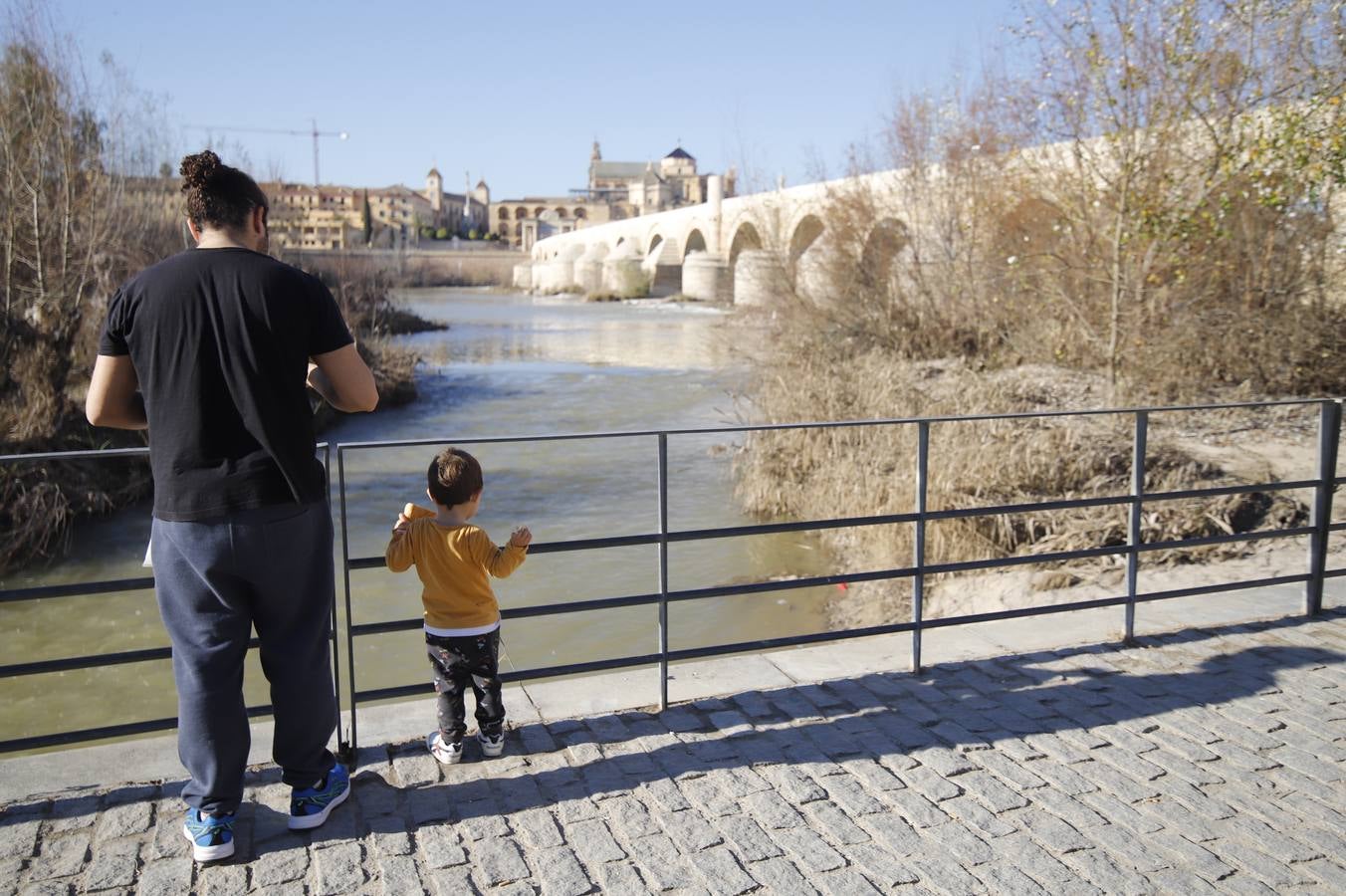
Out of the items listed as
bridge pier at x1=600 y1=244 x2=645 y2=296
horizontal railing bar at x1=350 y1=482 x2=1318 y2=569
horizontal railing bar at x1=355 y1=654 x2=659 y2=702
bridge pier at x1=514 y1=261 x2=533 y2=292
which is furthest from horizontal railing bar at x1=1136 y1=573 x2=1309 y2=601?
bridge pier at x1=514 y1=261 x2=533 y2=292

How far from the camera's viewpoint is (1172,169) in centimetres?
1162

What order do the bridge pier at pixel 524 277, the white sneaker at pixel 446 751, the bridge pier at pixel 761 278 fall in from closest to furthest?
1. the white sneaker at pixel 446 751
2. the bridge pier at pixel 761 278
3. the bridge pier at pixel 524 277

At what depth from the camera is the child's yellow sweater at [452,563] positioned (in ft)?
12.1

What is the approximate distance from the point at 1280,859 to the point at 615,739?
2120 mm

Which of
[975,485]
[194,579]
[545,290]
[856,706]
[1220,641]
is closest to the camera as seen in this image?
[194,579]

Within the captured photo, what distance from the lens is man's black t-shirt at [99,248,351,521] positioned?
2945mm

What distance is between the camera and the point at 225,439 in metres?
3.01

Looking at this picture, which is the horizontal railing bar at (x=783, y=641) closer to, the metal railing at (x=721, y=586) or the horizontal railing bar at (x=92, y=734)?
the metal railing at (x=721, y=586)

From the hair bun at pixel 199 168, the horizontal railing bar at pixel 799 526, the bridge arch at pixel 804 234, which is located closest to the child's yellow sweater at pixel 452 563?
the horizontal railing bar at pixel 799 526

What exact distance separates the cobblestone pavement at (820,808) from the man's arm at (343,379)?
1.28m

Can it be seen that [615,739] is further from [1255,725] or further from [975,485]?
[975,485]

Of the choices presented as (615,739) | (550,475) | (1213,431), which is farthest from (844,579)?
(550,475)

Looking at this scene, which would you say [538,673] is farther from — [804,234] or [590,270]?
[590,270]

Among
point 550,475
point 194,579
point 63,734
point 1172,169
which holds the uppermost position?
point 1172,169
